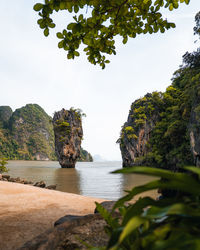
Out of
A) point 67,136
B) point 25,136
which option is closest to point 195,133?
point 67,136

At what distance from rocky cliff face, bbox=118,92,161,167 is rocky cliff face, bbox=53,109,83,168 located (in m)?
14.6

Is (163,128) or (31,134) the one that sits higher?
(31,134)

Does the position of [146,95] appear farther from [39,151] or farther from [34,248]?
[39,151]

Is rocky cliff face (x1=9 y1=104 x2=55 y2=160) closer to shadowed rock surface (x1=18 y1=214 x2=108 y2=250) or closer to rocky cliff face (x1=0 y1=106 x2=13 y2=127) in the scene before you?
rocky cliff face (x1=0 y1=106 x2=13 y2=127)

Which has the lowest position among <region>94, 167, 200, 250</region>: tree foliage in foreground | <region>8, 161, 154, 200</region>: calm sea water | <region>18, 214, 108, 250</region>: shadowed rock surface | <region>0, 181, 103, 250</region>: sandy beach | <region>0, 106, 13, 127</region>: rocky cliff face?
<region>8, 161, 154, 200</region>: calm sea water

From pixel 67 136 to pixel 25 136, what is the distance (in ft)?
255

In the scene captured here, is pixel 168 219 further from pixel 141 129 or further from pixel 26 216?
pixel 141 129

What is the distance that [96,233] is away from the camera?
5.73 feet

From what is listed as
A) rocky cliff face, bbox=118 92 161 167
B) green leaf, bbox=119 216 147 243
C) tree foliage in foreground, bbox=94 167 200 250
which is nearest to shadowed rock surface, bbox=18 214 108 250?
tree foliage in foreground, bbox=94 167 200 250

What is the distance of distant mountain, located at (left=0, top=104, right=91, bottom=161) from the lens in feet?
316

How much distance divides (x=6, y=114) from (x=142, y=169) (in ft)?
440

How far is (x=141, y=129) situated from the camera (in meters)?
29.8

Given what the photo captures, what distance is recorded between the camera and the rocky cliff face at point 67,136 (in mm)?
39781

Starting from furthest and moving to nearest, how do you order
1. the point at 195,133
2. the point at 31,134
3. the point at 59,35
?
the point at 31,134
the point at 195,133
the point at 59,35
